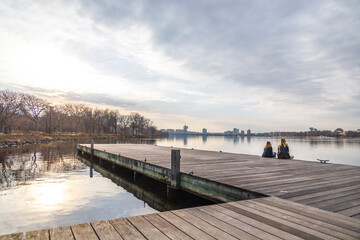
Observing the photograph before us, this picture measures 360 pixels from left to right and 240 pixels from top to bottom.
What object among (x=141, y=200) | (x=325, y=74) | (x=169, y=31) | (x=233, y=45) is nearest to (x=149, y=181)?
(x=141, y=200)

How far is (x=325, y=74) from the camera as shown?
85.3ft

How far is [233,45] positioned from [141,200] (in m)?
18.3

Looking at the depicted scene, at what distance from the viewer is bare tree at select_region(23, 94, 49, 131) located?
60219 mm

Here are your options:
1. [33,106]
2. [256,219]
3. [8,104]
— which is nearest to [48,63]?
[256,219]

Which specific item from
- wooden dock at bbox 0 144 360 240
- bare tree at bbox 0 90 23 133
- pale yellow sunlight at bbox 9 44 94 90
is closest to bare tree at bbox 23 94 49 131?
bare tree at bbox 0 90 23 133

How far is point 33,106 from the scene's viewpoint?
203 ft

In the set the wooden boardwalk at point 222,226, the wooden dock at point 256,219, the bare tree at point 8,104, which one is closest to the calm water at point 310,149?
the wooden dock at point 256,219

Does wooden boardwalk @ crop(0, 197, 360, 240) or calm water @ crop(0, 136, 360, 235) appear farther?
calm water @ crop(0, 136, 360, 235)

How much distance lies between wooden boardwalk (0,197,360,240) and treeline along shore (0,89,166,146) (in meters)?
47.5

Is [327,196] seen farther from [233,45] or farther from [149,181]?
[233,45]

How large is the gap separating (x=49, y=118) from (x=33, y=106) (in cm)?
1433

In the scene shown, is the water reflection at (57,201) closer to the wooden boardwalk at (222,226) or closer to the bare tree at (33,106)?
the wooden boardwalk at (222,226)

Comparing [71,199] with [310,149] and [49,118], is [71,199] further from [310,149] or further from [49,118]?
[49,118]

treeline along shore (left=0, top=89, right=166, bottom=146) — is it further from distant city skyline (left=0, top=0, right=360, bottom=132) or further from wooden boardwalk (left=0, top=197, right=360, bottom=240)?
wooden boardwalk (left=0, top=197, right=360, bottom=240)
